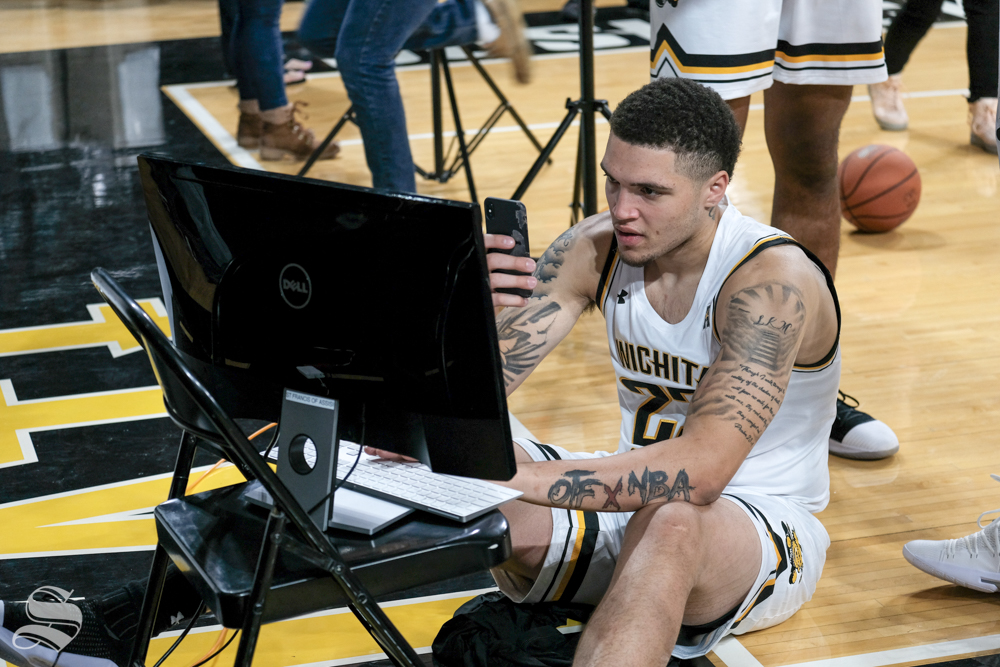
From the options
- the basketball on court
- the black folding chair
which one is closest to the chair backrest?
the black folding chair

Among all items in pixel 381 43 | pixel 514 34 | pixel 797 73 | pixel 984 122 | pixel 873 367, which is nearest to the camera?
pixel 797 73

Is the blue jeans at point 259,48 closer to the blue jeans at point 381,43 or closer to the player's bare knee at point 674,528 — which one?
the blue jeans at point 381,43

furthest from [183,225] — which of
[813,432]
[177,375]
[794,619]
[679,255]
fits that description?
[794,619]

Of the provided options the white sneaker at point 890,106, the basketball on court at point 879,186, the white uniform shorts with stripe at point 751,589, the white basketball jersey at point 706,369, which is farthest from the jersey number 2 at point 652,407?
the white sneaker at point 890,106

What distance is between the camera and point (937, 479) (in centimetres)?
304

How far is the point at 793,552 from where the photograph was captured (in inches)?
88.0

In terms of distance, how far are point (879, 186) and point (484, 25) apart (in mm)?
1790

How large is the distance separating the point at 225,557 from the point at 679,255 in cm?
117

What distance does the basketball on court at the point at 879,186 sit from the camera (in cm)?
471

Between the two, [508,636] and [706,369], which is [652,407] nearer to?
[706,369]

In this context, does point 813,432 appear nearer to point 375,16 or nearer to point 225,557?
point 225,557

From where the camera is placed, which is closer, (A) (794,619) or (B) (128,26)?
(A) (794,619)

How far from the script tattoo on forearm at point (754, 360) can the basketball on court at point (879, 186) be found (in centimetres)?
279

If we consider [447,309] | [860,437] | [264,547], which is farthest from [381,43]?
[264,547]
